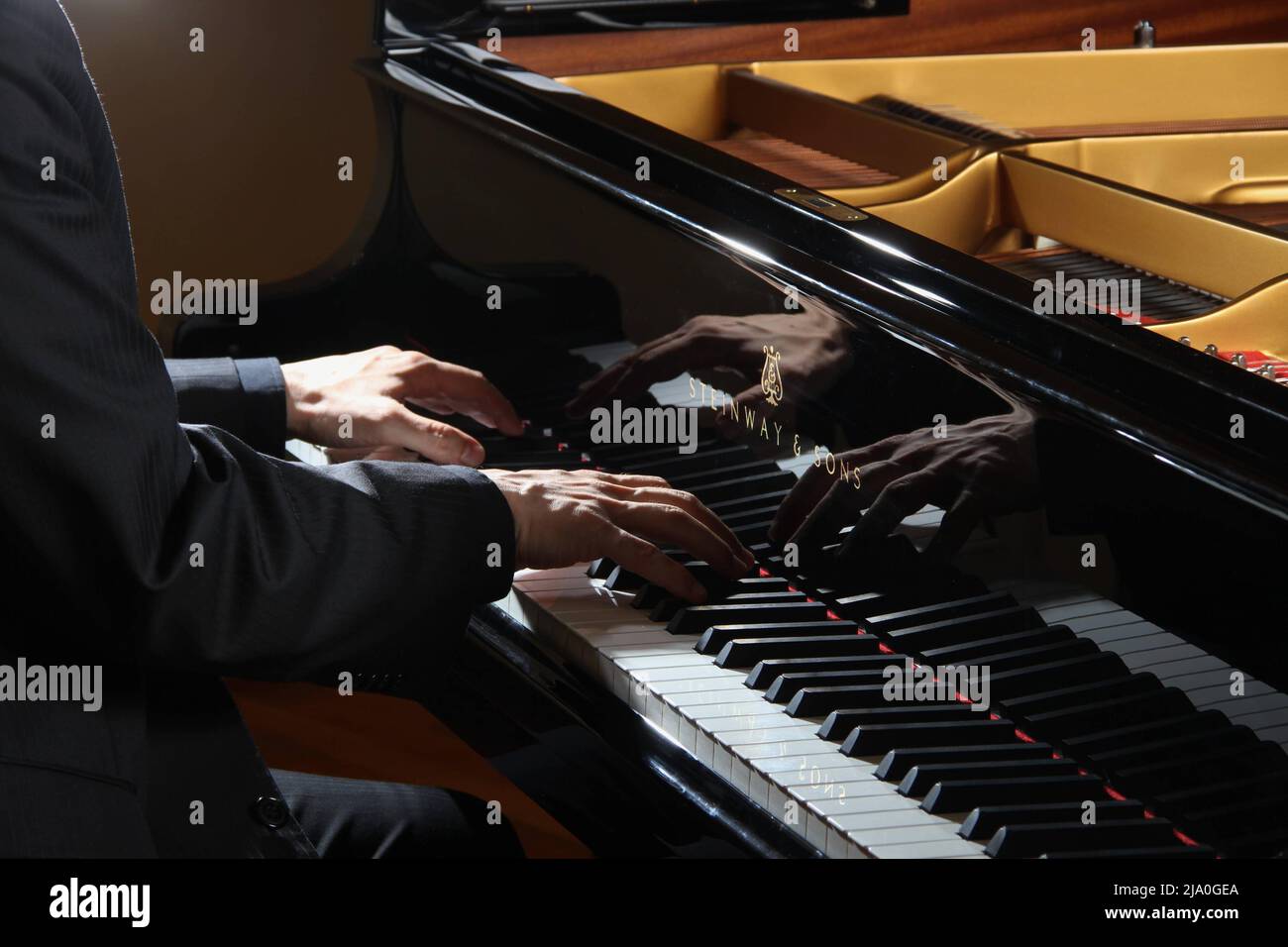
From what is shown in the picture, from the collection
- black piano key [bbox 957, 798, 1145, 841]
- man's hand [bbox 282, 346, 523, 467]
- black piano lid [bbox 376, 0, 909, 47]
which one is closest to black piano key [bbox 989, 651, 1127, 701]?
black piano key [bbox 957, 798, 1145, 841]

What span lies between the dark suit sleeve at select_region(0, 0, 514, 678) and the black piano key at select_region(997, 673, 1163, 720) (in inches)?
19.5

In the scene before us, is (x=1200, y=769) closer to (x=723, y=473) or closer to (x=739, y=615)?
(x=739, y=615)

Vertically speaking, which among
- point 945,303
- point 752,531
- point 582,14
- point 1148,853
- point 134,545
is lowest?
point 1148,853

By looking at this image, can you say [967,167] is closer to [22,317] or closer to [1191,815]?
[1191,815]

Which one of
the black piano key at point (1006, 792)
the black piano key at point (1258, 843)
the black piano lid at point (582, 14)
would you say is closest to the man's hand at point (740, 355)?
the black piano key at point (1006, 792)

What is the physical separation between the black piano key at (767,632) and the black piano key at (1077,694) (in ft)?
0.71

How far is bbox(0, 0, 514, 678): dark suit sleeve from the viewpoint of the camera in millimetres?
1133

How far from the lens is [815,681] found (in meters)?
1.33

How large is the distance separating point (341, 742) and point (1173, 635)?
151 centimetres

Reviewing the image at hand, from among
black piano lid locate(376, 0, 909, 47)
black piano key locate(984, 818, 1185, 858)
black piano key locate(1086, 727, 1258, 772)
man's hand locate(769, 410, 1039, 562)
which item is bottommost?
black piano key locate(984, 818, 1185, 858)

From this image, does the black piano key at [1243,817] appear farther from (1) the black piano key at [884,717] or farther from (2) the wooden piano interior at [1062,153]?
(2) the wooden piano interior at [1062,153]

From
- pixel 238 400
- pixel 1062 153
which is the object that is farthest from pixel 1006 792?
pixel 1062 153

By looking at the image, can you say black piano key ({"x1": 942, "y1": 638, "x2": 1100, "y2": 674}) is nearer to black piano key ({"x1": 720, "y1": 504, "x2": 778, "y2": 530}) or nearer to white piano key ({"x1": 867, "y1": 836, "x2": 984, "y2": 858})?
white piano key ({"x1": 867, "y1": 836, "x2": 984, "y2": 858})

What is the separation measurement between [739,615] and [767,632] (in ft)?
0.15
